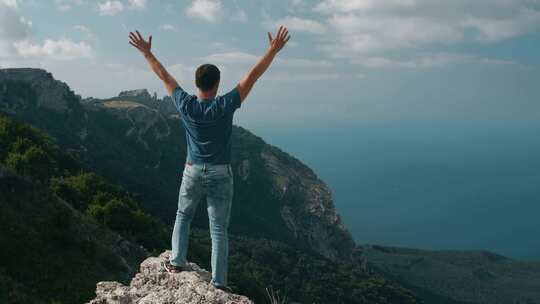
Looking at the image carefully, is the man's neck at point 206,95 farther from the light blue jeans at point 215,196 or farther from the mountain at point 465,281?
the mountain at point 465,281

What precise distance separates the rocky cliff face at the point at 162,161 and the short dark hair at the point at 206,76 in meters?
84.8

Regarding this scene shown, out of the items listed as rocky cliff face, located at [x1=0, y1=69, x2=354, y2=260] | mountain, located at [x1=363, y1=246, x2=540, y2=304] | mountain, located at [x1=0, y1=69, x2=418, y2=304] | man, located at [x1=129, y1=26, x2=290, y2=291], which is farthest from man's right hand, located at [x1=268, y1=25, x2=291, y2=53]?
mountain, located at [x1=363, y1=246, x2=540, y2=304]

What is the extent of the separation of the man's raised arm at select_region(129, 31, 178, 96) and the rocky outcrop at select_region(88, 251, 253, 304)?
3.34 meters

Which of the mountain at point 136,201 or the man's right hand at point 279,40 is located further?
the mountain at point 136,201

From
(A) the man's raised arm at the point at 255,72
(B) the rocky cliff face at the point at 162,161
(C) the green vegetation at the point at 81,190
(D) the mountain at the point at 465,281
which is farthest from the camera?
(D) the mountain at the point at 465,281

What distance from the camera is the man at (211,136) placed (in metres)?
6.74

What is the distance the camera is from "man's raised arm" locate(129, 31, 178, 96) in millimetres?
7395

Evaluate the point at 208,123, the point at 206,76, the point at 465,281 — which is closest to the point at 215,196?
the point at 208,123

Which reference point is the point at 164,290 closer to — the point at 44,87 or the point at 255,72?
the point at 255,72

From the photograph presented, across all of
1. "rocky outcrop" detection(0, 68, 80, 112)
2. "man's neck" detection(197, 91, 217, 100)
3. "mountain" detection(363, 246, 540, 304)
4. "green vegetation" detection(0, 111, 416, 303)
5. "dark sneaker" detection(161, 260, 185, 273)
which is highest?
"rocky outcrop" detection(0, 68, 80, 112)

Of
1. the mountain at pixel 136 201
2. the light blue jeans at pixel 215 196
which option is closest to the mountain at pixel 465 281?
the mountain at pixel 136 201

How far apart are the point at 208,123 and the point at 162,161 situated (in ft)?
441

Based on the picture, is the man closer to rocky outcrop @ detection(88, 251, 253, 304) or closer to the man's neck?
the man's neck

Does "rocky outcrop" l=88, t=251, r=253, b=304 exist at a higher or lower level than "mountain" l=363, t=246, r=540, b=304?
higher
